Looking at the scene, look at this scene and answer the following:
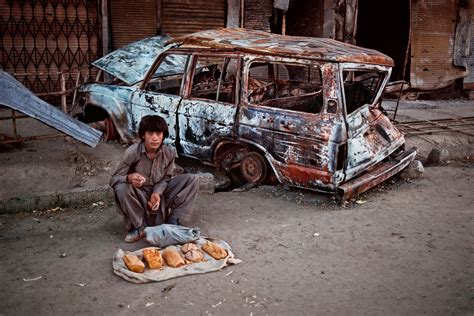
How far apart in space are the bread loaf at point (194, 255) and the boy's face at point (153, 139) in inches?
40.6

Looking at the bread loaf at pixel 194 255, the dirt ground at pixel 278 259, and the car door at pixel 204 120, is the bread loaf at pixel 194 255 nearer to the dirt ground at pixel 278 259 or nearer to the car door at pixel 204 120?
the dirt ground at pixel 278 259

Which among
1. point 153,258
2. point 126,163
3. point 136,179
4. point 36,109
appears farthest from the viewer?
point 36,109

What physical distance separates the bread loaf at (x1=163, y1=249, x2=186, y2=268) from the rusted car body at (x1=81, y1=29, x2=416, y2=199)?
200 centimetres

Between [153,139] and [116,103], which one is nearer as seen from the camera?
[153,139]

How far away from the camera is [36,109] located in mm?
5746

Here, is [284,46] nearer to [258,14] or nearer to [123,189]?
[123,189]

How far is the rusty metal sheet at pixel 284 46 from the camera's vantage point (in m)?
5.53

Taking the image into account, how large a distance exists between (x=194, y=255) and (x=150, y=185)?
91cm

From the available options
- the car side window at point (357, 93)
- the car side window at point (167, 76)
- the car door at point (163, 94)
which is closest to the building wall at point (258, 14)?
the car door at point (163, 94)

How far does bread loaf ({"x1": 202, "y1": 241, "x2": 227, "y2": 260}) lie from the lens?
4.33m

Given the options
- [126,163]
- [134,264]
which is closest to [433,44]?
[126,163]

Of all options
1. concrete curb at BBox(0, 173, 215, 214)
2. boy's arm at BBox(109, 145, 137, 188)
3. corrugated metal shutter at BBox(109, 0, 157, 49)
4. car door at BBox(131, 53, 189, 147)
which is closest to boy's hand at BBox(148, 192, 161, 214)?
boy's arm at BBox(109, 145, 137, 188)

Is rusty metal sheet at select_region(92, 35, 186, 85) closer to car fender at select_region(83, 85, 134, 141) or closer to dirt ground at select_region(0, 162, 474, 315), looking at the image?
car fender at select_region(83, 85, 134, 141)

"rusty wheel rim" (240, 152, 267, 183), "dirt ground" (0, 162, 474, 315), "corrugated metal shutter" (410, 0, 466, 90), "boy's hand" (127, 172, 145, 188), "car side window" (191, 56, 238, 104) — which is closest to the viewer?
"dirt ground" (0, 162, 474, 315)
